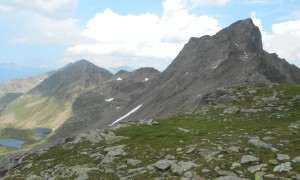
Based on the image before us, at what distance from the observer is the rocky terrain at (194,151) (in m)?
21.8

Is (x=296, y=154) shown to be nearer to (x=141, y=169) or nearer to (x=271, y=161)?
(x=271, y=161)

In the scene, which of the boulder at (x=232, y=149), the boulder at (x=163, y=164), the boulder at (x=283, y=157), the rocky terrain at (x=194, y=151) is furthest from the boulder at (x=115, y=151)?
the boulder at (x=283, y=157)

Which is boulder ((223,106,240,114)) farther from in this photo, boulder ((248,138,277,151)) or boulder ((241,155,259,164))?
boulder ((241,155,259,164))

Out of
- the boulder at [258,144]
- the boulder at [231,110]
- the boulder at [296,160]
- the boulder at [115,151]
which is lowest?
the boulder at [296,160]

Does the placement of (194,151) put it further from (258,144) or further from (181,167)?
(258,144)

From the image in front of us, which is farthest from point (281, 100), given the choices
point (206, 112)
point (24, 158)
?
point (24, 158)

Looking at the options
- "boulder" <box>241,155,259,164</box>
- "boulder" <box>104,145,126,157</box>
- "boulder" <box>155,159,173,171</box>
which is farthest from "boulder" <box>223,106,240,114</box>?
"boulder" <box>241,155,259,164</box>

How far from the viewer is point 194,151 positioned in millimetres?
26438

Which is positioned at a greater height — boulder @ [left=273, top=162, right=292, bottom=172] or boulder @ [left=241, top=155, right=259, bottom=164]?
boulder @ [left=241, top=155, right=259, bottom=164]

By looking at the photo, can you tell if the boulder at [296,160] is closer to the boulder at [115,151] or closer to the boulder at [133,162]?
the boulder at [133,162]

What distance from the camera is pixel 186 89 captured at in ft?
Result: 624

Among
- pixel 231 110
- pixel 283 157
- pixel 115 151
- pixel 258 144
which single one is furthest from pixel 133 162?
pixel 231 110

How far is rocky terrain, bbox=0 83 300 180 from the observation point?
2183 cm

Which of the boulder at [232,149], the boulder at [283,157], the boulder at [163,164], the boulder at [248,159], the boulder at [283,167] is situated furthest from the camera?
the boulder at [232,149]
